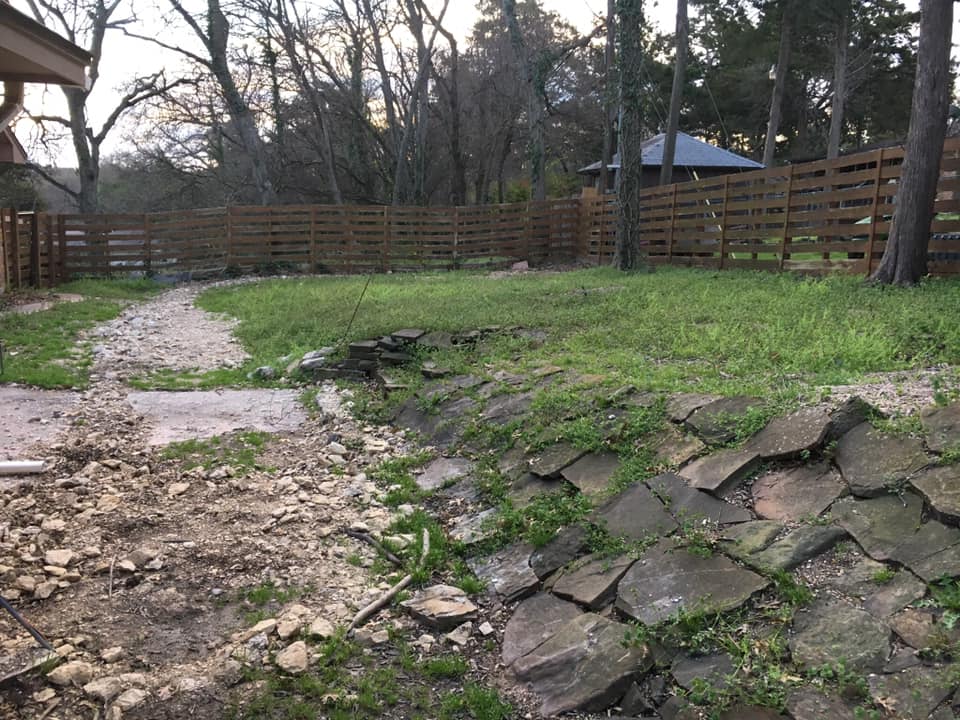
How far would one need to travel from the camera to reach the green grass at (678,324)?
4598mm

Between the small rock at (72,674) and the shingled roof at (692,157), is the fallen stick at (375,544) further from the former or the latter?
the shingled roof at (692,157)

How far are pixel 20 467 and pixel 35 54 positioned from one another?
97.4 inches

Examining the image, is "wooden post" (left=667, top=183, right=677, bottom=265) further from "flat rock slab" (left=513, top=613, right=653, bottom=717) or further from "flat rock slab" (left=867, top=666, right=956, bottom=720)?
"flat rock slab" (left=867, top=666, right=956, bottom=720)

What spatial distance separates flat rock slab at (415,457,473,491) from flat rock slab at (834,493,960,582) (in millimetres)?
2241

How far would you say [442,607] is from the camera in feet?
10.5

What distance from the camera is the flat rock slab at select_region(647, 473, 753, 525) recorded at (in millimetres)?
3082

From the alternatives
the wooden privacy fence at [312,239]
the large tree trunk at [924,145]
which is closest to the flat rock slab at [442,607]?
the large tree trunk at [924,145]

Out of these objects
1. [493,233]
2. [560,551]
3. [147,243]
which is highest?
[493,233]

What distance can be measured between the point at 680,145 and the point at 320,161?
1291 cm

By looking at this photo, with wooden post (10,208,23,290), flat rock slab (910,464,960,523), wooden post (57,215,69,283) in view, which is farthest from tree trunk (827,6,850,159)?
flat rock slab (910,464,960,523)

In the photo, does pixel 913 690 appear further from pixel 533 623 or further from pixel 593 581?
pixel 533 623

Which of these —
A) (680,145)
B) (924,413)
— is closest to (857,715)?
(924,413)

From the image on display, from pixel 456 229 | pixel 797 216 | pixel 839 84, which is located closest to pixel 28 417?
pixel 797 216

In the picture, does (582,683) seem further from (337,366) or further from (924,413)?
(337,366)
